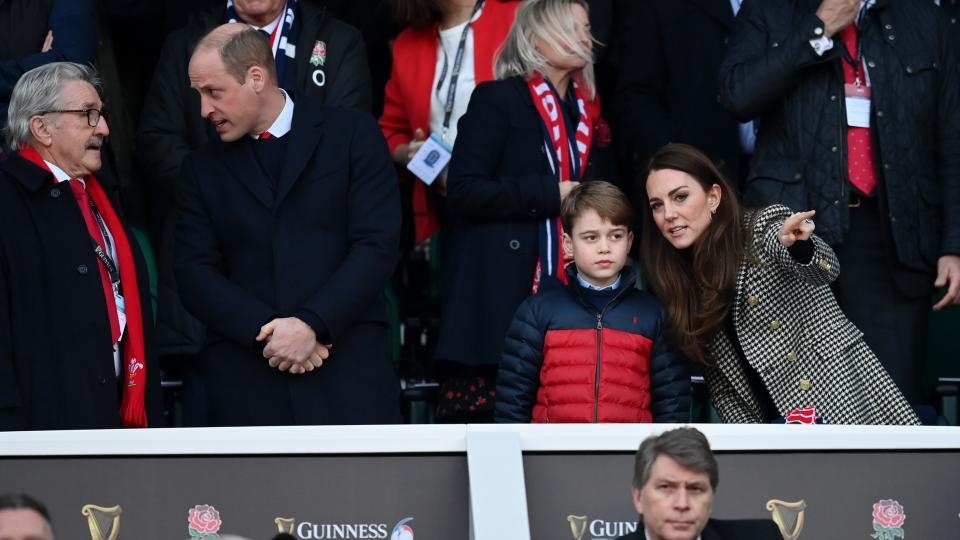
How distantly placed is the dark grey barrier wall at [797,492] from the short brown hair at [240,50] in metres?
2.03

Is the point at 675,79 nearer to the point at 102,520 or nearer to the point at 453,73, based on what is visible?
the point at 453,73

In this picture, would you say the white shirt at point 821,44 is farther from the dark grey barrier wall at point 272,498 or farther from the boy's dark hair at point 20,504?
the boy's dark hair at point 20,504

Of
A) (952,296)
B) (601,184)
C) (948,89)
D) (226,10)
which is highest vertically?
(226,10)

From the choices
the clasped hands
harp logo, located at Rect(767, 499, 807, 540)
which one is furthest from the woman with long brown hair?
the clasped hands

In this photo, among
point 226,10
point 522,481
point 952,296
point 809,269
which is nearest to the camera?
point 522,481

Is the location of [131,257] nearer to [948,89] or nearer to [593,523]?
[593,523]

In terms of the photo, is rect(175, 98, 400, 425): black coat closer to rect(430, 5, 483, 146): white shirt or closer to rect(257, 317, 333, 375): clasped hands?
rect(257, 317, 333, 375): clasped hands

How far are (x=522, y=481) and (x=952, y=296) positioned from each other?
8.70 ft

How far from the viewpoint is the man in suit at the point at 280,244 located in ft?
18.7

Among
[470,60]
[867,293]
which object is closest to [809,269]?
[867,293]

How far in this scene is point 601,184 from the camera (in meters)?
5.75

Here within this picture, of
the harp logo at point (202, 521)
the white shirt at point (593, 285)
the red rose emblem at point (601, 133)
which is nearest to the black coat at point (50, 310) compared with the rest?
the harp logo at point (202, 521)

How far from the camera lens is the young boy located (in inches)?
215

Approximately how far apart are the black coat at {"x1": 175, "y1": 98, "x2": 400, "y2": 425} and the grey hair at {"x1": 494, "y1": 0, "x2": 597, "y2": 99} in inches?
35.1
